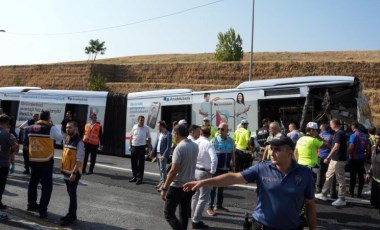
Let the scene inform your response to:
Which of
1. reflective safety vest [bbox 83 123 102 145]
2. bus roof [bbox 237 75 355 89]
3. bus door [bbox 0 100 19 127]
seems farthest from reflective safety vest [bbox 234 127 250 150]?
bus door [bbox 0 100 19 127]

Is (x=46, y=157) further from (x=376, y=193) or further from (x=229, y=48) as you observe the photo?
(x=229, y=48)

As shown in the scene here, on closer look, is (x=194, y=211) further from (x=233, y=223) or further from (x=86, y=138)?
(x=86, y=138)

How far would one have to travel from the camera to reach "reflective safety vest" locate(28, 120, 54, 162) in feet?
23.3

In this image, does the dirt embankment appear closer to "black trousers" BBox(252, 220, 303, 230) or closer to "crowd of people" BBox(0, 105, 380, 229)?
"crowd of people" BBox(0, 105, 380, 229)

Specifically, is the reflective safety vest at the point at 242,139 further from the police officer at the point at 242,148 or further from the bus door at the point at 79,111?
the bus door at the point at 79,111

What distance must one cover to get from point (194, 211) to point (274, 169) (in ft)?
11.7

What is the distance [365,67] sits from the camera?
30312 mm

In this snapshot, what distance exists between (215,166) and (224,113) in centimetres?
748

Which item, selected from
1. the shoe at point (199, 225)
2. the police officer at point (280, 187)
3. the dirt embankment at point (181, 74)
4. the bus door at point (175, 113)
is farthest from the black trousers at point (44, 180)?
the dirt embankment at point (181, 74)

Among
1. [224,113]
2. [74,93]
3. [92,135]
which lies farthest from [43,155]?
[74,93]

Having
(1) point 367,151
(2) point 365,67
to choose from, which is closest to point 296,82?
(1) point 367,151

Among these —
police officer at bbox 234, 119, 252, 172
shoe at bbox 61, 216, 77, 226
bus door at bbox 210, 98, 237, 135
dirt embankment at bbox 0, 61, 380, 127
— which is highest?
dirt embankment at bbox 0, 61, 380, 127

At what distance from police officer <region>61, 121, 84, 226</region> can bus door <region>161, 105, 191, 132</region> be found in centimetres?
859

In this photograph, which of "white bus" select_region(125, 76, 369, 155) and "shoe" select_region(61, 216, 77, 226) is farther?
"white bus" select_region(125, 76, 369, 155)
